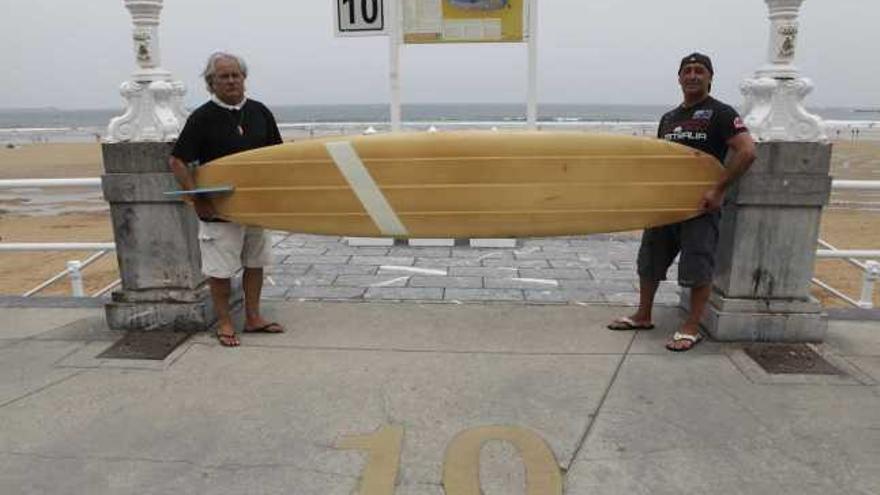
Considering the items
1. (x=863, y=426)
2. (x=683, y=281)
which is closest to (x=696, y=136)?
(x=683, y=281)

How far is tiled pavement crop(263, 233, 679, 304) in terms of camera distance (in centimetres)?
506

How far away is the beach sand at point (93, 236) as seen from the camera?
8.91 m

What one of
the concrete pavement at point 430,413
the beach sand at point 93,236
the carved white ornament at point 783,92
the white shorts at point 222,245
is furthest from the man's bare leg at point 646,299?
the beach sand at point 93,236

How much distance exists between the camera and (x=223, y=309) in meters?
3.99

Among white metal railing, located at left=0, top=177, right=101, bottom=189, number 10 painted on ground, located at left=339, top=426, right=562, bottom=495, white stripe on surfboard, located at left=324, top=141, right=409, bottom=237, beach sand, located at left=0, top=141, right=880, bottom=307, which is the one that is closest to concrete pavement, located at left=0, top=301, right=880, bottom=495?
number 10 painted on ground, located at left=339, top=426, right=562, bottom=495

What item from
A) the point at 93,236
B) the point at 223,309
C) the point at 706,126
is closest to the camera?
the point at 706,126

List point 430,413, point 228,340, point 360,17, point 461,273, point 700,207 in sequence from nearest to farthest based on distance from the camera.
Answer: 1. point 430,413
2. point 700,207
3. point 228,340
4. point 461,273
5. point 360,17

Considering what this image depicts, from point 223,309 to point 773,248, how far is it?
3573mm

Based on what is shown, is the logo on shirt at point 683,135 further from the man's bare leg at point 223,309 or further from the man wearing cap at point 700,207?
the man's bare leg at point 223,309

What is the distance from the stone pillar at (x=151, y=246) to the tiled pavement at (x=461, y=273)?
3.29ft

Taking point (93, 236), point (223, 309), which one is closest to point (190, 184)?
point (223, 309)

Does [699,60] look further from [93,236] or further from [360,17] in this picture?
[93,236]

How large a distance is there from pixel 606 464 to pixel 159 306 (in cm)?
305

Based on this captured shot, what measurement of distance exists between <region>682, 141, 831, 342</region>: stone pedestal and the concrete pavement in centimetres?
21
